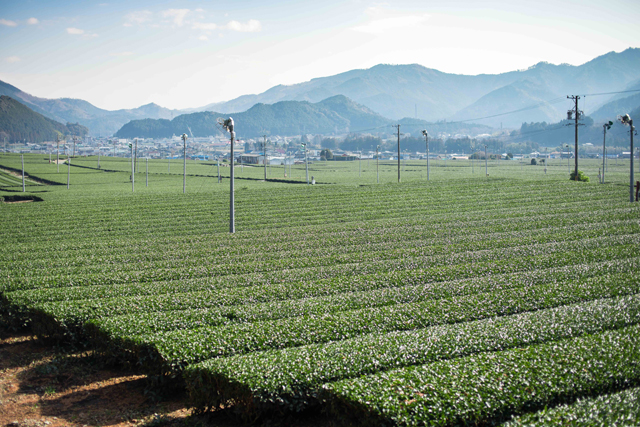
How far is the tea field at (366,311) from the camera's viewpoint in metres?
8.14

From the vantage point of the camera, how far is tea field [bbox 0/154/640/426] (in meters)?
8.14

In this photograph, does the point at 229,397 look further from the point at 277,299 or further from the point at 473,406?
the point at 277,299

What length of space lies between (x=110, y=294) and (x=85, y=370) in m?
4.22

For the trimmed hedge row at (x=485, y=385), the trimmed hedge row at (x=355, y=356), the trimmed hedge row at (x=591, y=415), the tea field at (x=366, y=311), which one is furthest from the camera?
the trimmed hedge row at (x=355, y=356)

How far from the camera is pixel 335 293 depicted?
15672 mm

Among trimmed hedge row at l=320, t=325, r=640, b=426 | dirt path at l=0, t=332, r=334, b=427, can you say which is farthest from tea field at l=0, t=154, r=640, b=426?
dirt path at l=0, t=332, r=334, b=427

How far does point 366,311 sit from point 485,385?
504cm

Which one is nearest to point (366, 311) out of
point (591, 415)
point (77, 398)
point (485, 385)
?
point (485, 385)

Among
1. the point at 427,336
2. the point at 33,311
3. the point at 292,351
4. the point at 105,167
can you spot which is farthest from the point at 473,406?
the point at 105,167

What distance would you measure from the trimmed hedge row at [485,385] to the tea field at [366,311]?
1.2 inches

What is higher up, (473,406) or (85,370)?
(473,406)

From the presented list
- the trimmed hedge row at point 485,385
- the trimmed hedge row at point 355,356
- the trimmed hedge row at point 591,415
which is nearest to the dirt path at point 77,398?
the trimmed hedge row at point 355,356

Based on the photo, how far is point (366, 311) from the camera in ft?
42.2

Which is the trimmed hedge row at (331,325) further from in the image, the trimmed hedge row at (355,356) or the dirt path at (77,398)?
the trimmed hedge row at (355,356)
